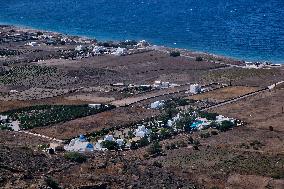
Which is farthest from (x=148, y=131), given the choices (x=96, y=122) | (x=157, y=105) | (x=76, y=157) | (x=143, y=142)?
(x=76, y=157)

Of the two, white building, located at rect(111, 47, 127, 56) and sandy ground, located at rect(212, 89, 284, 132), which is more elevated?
white building, located at rect(111, 47, 127, 56)

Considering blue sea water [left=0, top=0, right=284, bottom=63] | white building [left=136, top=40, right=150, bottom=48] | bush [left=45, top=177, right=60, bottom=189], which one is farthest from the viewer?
blue sea water [left=0, top=0, right=284, bottom=63]

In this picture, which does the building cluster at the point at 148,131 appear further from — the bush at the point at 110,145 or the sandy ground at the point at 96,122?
the sandy ground at the point at 96,122

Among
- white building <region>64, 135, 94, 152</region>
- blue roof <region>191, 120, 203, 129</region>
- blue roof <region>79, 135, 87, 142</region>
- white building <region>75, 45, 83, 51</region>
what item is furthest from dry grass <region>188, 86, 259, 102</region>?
white building <region>75, 45, 83, 51</region>

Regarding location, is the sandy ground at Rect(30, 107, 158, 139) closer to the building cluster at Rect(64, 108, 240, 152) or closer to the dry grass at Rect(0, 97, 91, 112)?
the building cluster at Rect(64, 108, 240, 152)

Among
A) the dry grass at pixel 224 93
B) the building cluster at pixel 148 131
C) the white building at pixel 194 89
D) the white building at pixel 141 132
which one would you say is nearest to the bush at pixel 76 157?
the building cluster at pixel 148 131

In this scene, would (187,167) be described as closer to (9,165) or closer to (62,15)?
(9,165)

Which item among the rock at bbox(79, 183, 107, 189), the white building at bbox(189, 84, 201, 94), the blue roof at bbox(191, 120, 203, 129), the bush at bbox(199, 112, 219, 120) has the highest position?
the white building at bbox(189, 84, 201, 94)
